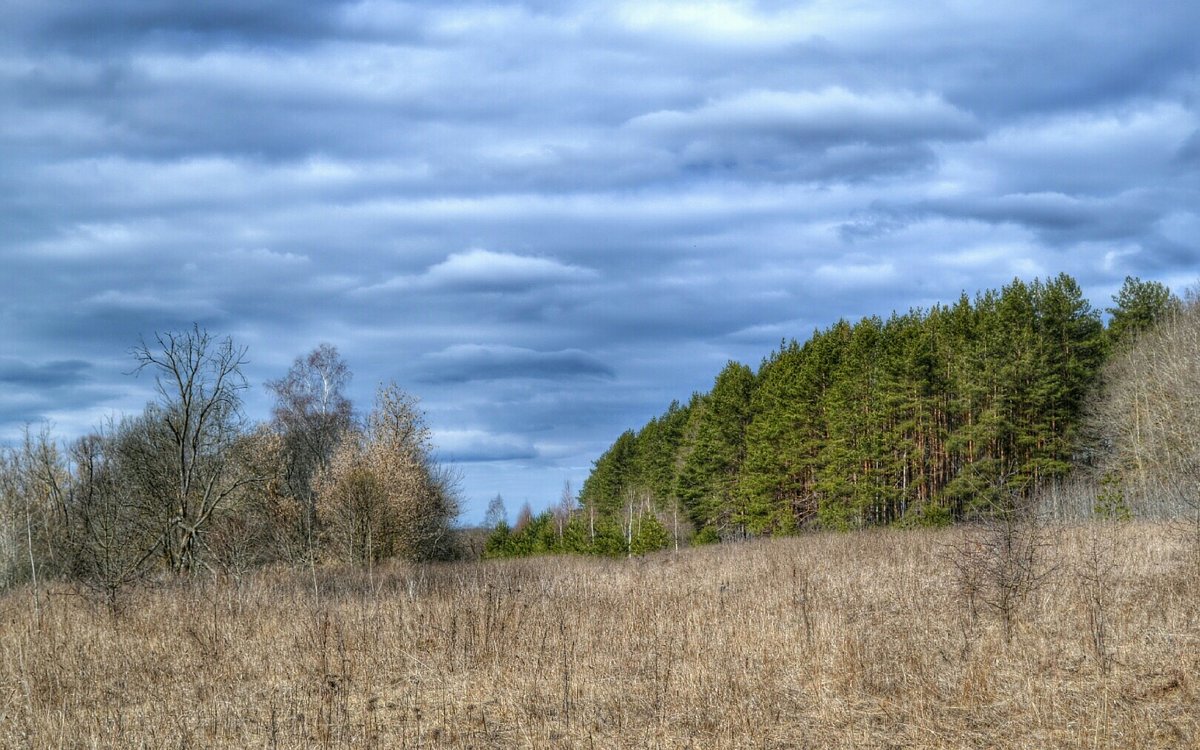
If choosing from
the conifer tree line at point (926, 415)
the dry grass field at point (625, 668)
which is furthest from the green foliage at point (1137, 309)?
the dry grass field at point (625, 668)

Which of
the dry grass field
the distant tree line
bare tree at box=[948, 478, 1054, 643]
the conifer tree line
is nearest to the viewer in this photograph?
the dry grass field

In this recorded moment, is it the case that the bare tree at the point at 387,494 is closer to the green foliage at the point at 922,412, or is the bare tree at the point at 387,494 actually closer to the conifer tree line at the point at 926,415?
the conifer tree line at the point at 926,415

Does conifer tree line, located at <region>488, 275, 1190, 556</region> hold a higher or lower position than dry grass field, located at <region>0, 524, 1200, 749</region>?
higher

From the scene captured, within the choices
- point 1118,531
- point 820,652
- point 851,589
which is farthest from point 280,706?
point 1118,531

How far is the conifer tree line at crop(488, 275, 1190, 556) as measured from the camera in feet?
131

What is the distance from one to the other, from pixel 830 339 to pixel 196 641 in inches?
1637

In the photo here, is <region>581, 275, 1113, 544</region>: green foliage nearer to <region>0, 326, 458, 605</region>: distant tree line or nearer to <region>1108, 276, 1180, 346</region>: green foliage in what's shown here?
<region>1108, 276, 1180, 346</region>: green foliage

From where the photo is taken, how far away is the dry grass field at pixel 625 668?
7.78 meters

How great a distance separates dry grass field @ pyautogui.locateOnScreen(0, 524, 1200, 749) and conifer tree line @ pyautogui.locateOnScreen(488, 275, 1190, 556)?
21256 millimetres

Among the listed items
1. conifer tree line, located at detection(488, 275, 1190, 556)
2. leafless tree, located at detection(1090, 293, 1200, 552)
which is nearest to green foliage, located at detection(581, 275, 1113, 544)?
conifer tree line, located at detection(488, 275, 1190, 556)

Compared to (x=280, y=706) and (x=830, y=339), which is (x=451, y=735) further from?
(x=830, y=339)

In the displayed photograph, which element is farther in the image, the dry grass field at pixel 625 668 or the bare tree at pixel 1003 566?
the bare tree at pixel 1003 566

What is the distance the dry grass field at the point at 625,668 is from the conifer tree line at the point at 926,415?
2126 cm

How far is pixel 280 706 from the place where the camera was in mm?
8727
